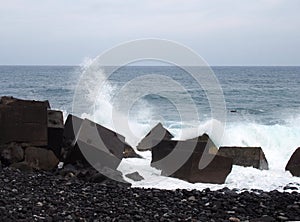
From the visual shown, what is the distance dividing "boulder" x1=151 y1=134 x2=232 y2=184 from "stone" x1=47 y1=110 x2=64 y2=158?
6.34ft

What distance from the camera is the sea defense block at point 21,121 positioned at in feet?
25.6

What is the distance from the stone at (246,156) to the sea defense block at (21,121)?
385 cm

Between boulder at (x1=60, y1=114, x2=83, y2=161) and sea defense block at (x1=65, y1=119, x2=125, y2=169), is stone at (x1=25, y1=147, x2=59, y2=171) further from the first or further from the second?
boulder at (x1=60, y1=114, x2=83, y2=161)

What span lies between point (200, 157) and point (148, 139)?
3825mm

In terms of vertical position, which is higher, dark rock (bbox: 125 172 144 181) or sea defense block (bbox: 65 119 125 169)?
sea defense block (bbox: 65 119 125 169)

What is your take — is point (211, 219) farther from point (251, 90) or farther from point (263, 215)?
point (251, 90)

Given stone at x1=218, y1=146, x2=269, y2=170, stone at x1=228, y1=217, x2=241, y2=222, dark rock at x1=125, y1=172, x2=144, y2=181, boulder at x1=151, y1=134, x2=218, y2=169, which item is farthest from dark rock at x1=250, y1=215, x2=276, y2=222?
stone at x1=218, y1=146, x2=269, y2=170

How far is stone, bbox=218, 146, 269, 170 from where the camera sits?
33.2 ft

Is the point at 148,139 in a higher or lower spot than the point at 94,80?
lower

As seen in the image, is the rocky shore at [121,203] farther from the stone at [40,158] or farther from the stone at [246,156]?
the stone at [246,156]

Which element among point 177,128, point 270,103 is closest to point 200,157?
point 177,128

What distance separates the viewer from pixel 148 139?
1220cm

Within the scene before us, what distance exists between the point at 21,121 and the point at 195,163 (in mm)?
2951

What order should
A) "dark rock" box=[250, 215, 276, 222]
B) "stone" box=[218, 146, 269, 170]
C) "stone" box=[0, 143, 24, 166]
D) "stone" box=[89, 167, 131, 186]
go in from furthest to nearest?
"stone" box=[218, 146, 269, 170], "stone" box=[0, 143, 24, 166], "stone" box=[89, 167, 131, 186], "dark rock" box=[250, 215, 276, 222]
